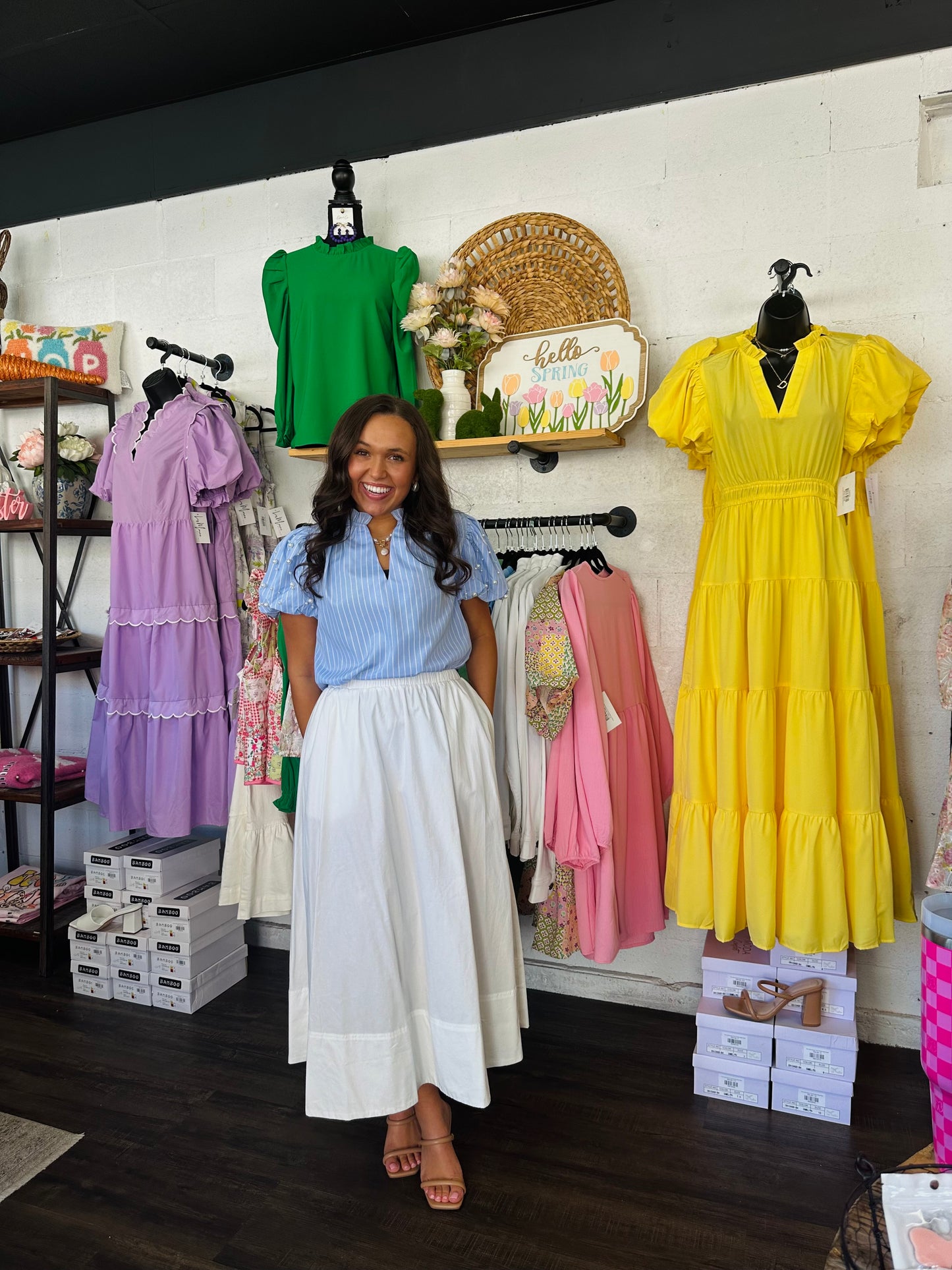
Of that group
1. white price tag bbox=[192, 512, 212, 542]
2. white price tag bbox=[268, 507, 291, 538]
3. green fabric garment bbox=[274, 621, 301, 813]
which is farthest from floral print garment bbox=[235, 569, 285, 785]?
white price tag bbox=[268, 507, 291, 538]

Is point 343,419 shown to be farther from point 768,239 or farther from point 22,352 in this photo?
point 22,352

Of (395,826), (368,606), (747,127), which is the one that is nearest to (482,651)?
(368,606)

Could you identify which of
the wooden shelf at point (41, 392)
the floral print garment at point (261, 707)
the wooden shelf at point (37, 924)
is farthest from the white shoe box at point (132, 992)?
the wooden shelf at point (41, 392)

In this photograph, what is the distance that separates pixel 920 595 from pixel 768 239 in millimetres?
1095

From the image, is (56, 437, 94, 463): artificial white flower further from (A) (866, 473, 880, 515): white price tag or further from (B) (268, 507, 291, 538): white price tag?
(A) (866, 473, 880, 515): white price tag

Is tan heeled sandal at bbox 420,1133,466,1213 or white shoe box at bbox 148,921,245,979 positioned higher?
white shoe box at bbox 148,921,245,979

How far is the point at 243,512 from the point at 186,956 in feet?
4.79

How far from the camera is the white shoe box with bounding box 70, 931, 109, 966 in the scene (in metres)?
2.95

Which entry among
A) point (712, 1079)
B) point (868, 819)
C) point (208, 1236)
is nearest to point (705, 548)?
point (868, 819)

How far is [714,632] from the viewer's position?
2344 mm

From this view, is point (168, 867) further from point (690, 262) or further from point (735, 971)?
point (690, 262)

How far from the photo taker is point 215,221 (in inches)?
128

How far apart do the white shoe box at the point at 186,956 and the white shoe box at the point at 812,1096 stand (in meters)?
1.73

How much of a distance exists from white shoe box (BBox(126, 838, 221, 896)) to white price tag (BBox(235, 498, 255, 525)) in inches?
44.0
